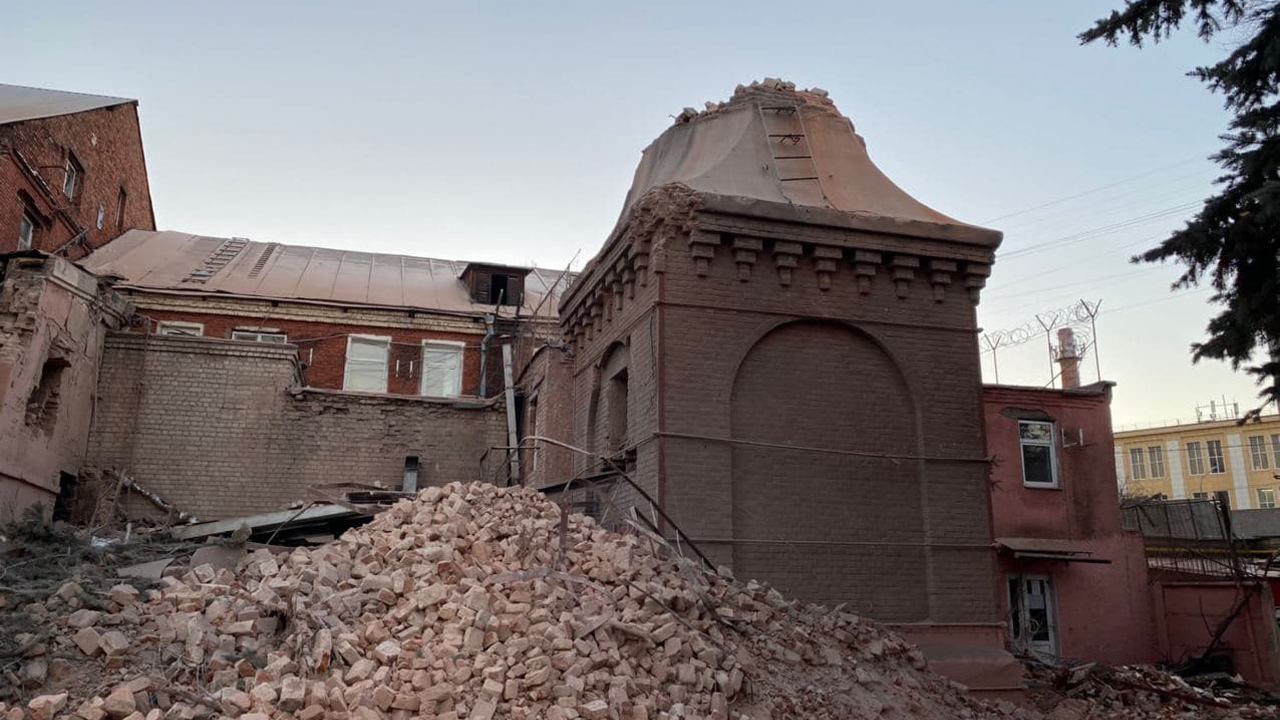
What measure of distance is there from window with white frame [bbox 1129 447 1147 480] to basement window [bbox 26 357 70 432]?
58.2 m

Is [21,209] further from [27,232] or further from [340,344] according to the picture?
[340,344]

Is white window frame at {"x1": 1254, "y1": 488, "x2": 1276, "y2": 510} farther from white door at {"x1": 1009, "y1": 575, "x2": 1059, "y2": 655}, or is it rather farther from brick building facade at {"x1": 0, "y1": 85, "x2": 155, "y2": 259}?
brick building facade at {"x1": 0, "y1": 85, "x2": 155, "y2": 259}

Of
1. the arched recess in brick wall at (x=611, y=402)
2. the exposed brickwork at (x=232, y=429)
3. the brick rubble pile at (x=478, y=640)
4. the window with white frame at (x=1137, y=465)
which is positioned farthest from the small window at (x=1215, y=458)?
the brick rubble pile at (x=478, y=640)

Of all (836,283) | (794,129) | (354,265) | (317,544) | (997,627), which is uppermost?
(354,265)

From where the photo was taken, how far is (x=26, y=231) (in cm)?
2442

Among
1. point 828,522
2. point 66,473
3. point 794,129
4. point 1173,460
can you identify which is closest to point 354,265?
point 66,473

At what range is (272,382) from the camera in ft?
72.7

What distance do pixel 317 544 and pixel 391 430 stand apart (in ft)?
29.5

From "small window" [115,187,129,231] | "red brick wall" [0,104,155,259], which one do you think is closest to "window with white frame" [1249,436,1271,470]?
"red brick wall" [0,104,155,259]

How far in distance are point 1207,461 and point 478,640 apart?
59.2 meters

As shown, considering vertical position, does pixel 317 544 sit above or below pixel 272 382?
below

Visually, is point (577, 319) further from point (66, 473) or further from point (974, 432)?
point (66, 473)

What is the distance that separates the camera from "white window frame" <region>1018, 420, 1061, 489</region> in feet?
65.5

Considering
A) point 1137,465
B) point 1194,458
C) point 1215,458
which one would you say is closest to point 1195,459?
point 1194,458
